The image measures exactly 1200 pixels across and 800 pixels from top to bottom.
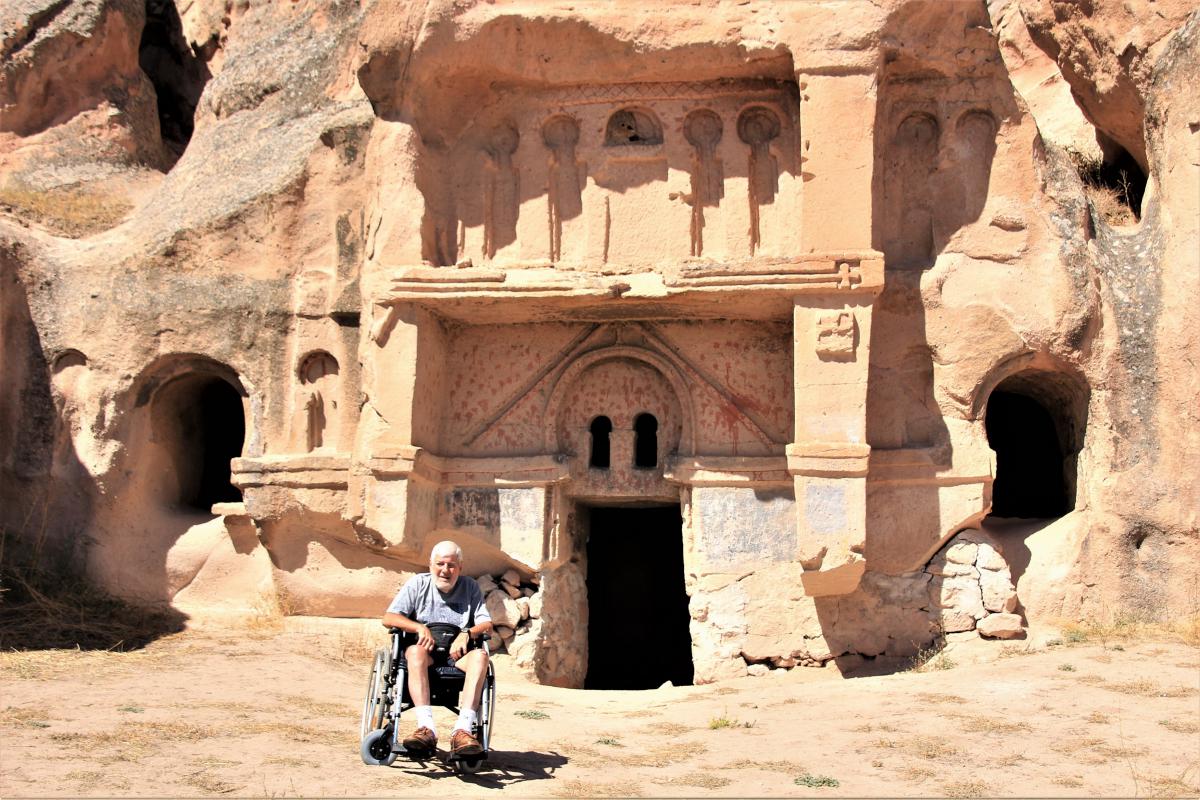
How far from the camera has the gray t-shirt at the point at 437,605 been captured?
25.9 feet

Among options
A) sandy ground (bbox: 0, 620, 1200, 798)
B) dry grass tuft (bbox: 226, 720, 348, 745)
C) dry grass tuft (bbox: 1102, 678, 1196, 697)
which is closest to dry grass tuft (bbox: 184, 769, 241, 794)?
sandy ground (bbox: 0, 620, 1200, 798)

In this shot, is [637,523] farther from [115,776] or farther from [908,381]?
[115,776]

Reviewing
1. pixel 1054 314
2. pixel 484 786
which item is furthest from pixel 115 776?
pixel 1054 314

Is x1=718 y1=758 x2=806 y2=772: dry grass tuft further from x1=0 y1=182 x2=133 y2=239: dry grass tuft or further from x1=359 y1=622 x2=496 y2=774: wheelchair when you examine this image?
x1=0 y1=182 x2=133 y2=239: dry grass tuft

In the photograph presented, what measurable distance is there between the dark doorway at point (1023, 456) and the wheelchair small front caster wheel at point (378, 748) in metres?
8.41

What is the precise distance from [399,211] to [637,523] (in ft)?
17.6

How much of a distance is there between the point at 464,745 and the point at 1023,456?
30.0ft

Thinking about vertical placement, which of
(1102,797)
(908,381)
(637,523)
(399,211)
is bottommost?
(1102,797)

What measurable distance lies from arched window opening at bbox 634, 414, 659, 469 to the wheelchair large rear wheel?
5.77 m

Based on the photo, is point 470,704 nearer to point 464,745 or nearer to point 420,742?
point 464,745

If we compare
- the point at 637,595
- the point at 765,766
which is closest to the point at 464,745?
the point at 765,766

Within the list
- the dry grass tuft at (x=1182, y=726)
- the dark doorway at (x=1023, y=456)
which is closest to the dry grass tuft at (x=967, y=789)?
the dry grass tuft at (x=1182, y=726)

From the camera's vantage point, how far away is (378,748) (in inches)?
299

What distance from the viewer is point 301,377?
13703 mm
